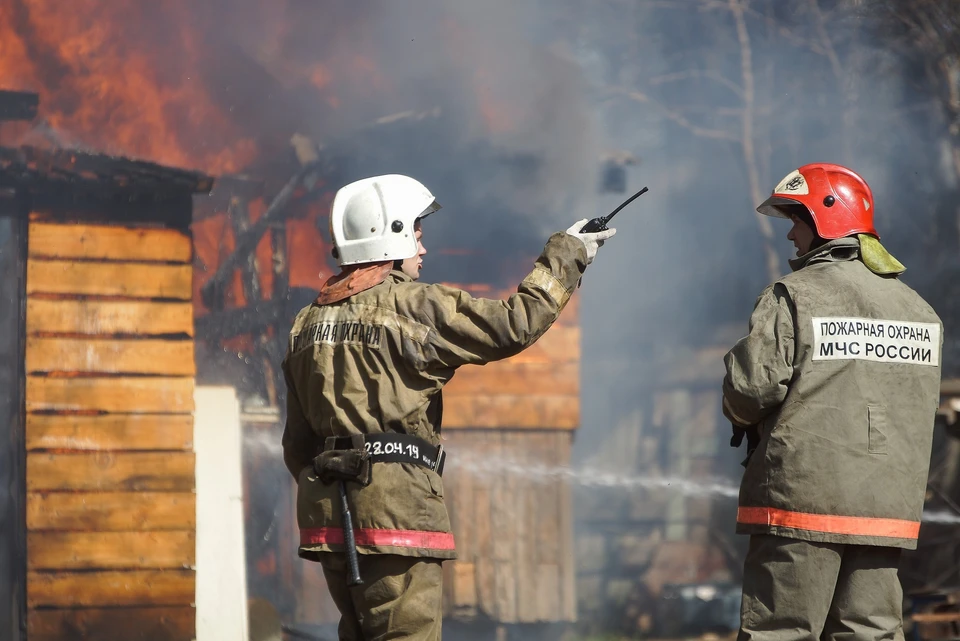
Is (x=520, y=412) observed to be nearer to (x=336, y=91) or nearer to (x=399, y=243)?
(x=336, y=91)

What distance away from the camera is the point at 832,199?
3848 millimetres

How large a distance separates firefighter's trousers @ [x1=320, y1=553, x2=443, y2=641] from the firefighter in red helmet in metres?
1.01

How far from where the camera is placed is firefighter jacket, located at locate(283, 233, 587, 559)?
3.51 meters

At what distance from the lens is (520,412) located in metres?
7.25

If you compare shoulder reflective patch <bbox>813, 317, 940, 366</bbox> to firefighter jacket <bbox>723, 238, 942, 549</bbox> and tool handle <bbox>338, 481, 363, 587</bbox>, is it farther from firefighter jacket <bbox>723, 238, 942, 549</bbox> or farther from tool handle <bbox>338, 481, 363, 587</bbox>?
tool handle <bbox>338, 481, 363, 587</bbox>

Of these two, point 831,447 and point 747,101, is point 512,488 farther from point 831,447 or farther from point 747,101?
point 831,447

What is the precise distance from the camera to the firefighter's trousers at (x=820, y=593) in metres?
3.46

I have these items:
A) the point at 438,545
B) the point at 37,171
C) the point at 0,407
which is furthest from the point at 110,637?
the point at 438,545

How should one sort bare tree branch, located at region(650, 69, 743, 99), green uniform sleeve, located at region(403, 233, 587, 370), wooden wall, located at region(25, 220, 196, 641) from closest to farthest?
1. green uniform sleeve, located at region(403, 233, 587, 370)
2. wooden wall, located at region(25, 220, 196, 641)
3. bare tree branch, located at region(650, 69, 743, 99)

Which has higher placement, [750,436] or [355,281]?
[355,281]

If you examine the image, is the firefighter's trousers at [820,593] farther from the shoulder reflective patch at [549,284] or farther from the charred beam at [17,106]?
the charred beam at [17,106]

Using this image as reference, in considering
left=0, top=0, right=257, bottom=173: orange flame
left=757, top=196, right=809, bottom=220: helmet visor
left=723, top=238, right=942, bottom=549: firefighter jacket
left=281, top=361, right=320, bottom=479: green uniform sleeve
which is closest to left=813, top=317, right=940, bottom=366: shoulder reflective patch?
left=723, top=238, right=942, bottom=549: firefighter jacket

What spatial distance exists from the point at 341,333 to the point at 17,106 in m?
3.57

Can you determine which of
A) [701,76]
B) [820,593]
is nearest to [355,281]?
[820,593]
